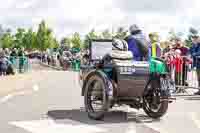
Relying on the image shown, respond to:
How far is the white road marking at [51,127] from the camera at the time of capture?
25.3 feet

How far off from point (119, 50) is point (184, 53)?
731 centimetres

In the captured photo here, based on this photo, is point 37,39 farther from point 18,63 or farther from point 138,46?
point 138,46

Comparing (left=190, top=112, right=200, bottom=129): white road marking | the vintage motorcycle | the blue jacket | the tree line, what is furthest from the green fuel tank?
the tree line

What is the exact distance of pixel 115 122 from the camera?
28.3ft

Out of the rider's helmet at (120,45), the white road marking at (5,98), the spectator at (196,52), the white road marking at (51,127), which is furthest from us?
the spectator at (196,52)

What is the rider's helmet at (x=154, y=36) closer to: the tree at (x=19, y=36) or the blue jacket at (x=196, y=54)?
the blue jacket at (x=196, y=54)

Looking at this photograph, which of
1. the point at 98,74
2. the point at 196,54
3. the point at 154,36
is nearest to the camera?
the point at 98,74

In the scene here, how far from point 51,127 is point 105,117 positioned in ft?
4.99

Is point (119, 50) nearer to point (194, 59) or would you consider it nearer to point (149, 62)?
point (149, 62)

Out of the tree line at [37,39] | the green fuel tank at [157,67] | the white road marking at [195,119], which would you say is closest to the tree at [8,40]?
the tree line at [37,39]

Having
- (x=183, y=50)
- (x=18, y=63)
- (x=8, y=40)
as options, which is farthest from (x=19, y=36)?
(x=183, y=50)

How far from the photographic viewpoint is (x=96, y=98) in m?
9.09

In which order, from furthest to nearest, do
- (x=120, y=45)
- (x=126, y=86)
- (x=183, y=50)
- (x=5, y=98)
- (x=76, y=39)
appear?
(x=76, y=39) < (x=183, y=50) < (x=5, y=98) < (x=120, y=45) < (x=126, y=86)

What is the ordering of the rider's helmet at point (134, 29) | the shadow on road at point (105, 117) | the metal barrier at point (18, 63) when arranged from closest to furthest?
1. the shadow on road at point (105, 117)
2. the rider's helmet at point (134, 29)
3. the metal barrier at point (18, 63)
